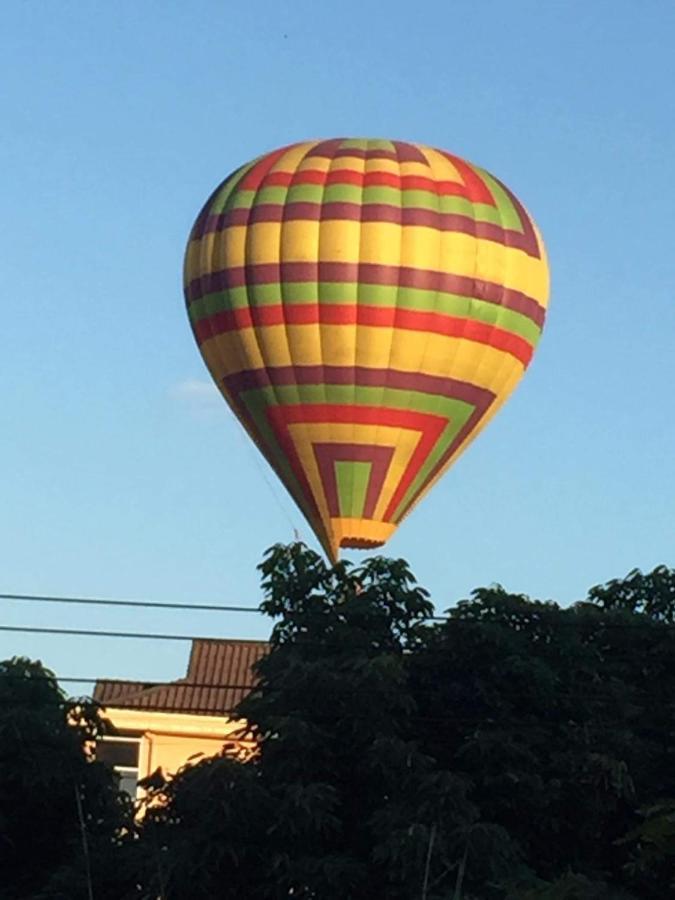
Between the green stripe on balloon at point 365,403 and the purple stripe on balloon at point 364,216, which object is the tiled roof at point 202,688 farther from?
the purple stripe on balloon at point 364,216

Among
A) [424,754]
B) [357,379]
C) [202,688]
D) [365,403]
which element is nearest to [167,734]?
[202,688]

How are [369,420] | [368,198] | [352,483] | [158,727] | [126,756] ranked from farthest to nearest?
[126,756], [158,727], [352,483], [369,420], [368,198]

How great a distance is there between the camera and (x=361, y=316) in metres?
41.2

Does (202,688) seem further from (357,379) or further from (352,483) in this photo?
(357,379)

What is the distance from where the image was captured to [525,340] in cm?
4347

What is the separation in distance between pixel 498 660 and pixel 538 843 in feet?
8.48

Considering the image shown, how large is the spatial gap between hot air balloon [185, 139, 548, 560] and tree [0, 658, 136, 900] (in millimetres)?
10792

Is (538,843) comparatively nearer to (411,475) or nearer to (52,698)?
(52,698)

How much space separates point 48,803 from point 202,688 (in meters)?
24.9

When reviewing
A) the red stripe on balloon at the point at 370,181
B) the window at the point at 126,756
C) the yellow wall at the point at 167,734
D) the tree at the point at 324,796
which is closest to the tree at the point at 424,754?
the tree at the point at 324,796

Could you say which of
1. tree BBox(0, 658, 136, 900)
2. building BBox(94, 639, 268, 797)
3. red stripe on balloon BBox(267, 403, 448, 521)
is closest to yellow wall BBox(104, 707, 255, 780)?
building BBox(94, 639, 268, 797)

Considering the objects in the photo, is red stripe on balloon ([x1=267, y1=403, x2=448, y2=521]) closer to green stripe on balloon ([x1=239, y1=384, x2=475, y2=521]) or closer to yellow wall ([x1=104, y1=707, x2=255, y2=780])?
green stripe on balloon ([x1=239, y1=384, x2=475, y2=521])

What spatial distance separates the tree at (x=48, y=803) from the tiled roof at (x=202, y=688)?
58.7ft

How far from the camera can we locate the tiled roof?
53.8 m
